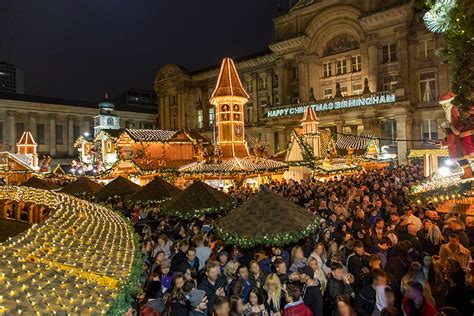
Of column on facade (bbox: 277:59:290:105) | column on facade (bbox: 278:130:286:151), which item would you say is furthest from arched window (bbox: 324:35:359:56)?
column on facade (bbox: 278:130:286:151)

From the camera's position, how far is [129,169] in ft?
90.2

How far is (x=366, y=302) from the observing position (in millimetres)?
5391

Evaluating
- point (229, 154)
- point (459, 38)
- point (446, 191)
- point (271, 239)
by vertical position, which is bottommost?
point (271, 239)

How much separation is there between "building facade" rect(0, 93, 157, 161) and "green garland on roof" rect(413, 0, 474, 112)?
5194 centimetres

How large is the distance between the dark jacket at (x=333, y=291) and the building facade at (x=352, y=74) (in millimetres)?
25365

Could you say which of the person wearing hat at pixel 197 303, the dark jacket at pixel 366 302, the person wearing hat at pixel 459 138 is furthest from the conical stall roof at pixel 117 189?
the person wearing hat at pixel 459 138

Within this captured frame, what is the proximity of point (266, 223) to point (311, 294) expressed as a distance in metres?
2.31

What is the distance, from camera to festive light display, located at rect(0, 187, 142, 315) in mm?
1945

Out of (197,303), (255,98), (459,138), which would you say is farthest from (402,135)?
(197,303)

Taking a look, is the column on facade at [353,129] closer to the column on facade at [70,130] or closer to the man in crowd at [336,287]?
the man in crowd at [336,287]

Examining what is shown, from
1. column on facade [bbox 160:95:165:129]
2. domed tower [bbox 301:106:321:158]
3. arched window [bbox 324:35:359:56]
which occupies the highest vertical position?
arched window [bbox 324:35:359:56]

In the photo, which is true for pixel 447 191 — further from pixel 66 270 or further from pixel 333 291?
pixel 66 270

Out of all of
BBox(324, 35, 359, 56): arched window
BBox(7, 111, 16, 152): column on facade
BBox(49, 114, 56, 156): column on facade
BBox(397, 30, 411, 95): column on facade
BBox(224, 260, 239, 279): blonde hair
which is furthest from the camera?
BBox(49, 114, 56, 156): column on facade

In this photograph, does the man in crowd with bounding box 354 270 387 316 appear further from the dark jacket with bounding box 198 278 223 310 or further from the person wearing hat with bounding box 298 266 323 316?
the dark jacket with bounding box 198 278 223 310
